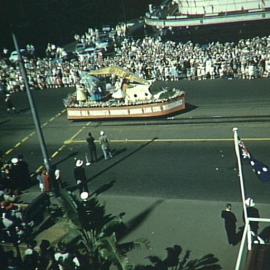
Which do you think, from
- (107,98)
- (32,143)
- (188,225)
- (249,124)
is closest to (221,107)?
(249,124)

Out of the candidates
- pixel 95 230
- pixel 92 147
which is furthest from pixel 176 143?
pixel 95 230

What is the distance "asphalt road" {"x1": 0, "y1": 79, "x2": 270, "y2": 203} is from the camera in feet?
Answer: 63.8

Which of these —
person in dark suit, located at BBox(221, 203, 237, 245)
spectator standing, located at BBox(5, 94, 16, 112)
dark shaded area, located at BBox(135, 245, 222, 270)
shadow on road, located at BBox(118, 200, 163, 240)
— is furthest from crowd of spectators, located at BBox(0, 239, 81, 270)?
spectator standing, located at BBox(5, 94, 16, 112)

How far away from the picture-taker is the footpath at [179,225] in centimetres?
1488

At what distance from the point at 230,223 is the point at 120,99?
615 inches

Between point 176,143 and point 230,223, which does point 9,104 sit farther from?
point 230,223

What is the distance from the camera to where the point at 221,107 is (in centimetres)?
2788

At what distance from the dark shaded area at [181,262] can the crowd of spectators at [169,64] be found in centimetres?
1968

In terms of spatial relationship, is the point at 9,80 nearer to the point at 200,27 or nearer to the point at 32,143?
the point at 32,143

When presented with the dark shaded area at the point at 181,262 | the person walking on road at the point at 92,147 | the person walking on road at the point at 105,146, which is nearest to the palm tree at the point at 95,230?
the dark shaded area at the point at 181,262

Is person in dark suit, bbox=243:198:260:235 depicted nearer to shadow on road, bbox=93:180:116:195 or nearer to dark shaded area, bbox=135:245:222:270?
dark shaded area, bbox=135:245:222:270

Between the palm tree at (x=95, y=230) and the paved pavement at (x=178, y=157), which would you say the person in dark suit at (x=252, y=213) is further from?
the palm tree at (x=95, y=230)

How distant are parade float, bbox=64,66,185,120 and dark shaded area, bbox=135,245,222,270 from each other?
13834 millimetres

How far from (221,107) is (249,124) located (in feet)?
12.2
